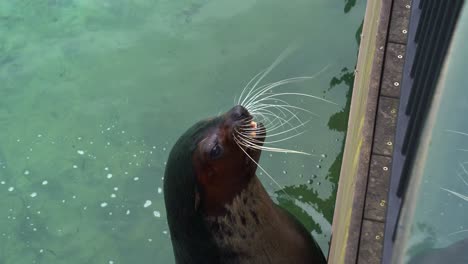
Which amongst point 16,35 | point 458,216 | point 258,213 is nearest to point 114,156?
point 16,35

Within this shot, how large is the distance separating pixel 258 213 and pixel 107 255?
1848 mm

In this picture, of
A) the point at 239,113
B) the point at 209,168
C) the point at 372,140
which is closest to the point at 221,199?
the point at 209,168

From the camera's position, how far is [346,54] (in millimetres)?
4535

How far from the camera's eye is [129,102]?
4.61 m

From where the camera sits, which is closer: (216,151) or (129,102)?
(216,151)

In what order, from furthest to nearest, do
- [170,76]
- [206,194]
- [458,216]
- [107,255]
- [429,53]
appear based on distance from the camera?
[170,76] < [107,255] < [429,53] < [206,194] < [458,216]

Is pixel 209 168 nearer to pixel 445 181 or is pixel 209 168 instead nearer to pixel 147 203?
pixel 445 181

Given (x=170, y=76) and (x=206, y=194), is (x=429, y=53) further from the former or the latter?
(x=170, y=76)

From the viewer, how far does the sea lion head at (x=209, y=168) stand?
219 cm

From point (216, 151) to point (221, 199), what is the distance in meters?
0.19

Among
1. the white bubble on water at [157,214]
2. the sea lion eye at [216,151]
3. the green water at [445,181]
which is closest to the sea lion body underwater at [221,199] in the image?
the sea lion eye at [216,151]

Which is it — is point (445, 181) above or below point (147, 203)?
above

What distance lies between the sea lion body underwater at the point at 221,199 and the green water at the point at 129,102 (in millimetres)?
1452

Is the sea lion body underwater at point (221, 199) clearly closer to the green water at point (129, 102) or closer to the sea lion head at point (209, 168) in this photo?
the sea lion head at point (209, 168)
